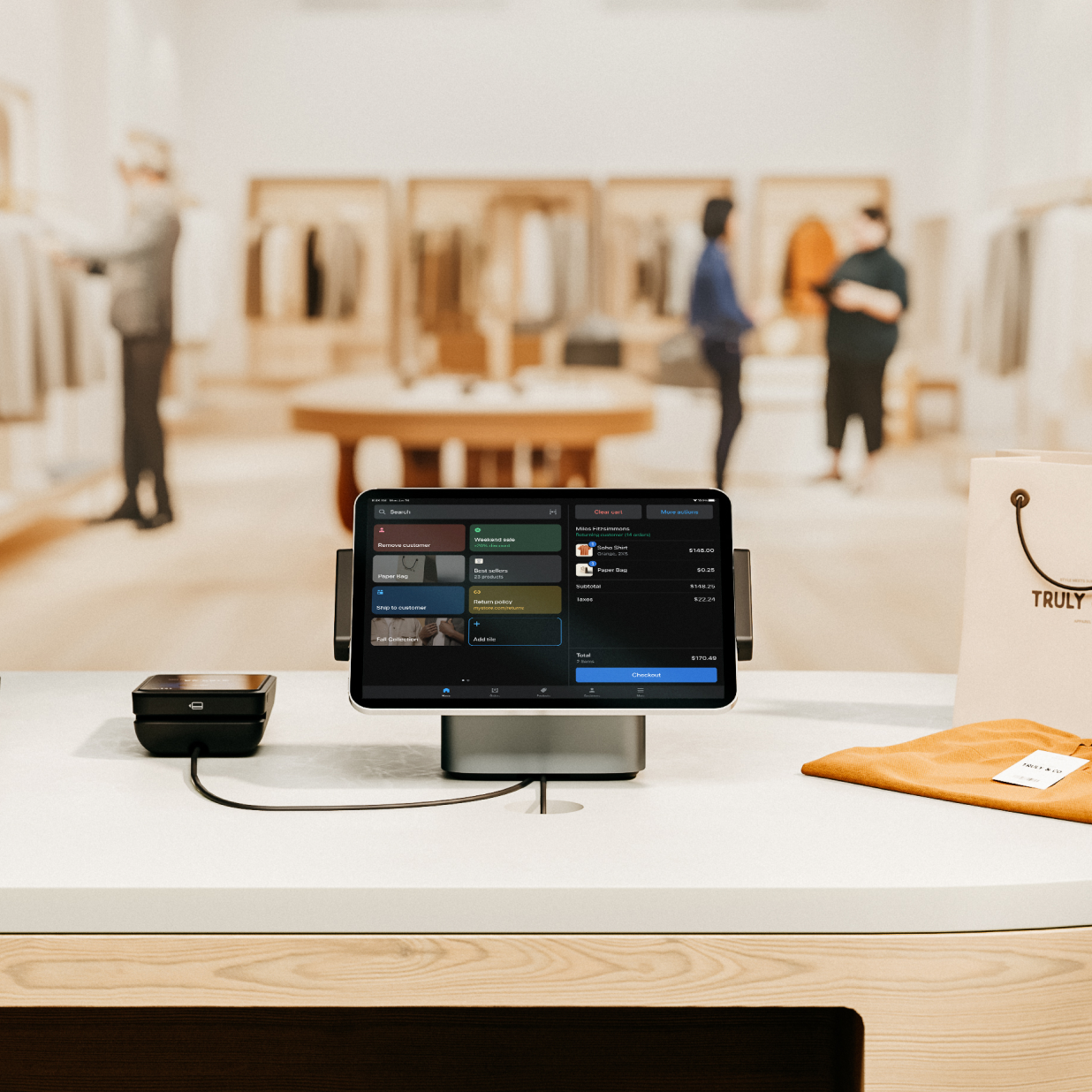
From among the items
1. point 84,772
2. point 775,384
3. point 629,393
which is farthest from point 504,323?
point 84,772

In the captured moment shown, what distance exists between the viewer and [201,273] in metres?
6.76

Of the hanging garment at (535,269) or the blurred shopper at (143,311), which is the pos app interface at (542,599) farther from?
the hanging garment at (535,269)

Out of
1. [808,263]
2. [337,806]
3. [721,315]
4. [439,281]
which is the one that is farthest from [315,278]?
[337,806]

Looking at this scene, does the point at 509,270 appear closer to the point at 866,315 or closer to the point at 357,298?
the point at 357,298

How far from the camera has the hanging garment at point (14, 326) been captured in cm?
508

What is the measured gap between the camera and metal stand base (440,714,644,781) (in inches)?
46.2

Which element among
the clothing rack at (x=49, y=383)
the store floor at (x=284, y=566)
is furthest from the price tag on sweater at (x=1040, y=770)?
the clothing rack at (x=49, y=383)

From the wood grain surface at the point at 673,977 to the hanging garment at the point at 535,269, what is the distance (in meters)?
6.81

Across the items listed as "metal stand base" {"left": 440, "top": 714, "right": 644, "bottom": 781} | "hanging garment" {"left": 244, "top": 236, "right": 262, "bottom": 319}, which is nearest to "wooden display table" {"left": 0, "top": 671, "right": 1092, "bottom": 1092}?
"metal stand base" {"left": 440, "top": 714, "right": 644, "bottom": 781}

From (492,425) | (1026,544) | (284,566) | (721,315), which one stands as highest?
(721,315)

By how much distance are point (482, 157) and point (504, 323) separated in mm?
1033

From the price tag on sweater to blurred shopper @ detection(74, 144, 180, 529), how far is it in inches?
202

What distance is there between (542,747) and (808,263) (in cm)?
742

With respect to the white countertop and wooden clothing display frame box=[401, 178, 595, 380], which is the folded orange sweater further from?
wooden clothing display frame box=[401, 178, 595, 380]
